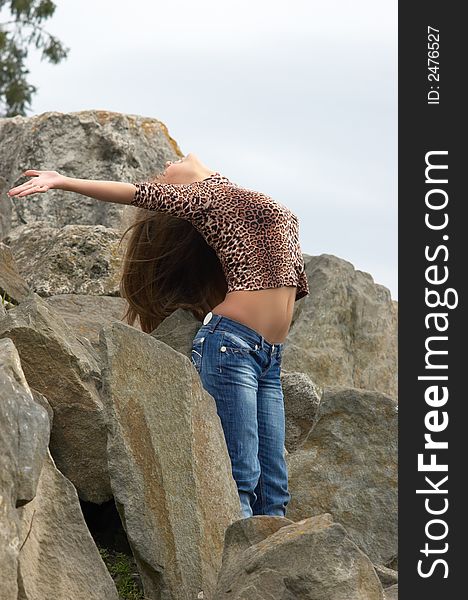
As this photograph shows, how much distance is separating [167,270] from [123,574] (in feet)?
5.87

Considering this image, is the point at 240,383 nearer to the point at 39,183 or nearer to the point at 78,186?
the point at 78,186

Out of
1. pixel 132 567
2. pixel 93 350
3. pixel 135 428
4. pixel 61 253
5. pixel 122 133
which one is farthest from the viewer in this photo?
pixel 122 133

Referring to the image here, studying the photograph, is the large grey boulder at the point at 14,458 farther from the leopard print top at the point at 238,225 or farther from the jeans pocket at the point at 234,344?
the leopard print top at the point at 238,225

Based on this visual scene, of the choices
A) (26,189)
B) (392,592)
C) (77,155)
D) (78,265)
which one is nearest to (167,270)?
(26,189)

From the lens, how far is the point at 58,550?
5.09 meters

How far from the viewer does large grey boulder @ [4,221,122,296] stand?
940 centimetres

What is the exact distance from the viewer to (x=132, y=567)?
19.5 feet

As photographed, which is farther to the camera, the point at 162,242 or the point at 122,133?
the point at 122,133

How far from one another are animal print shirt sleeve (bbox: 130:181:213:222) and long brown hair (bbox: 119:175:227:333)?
0.45 m

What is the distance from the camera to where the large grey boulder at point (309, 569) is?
4641 millimetres

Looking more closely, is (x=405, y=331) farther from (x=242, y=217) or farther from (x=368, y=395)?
(x=368, y=395)

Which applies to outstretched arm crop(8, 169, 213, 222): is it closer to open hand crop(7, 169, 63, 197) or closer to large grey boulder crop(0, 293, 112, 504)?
open hand crop(7, 169, 63, 197)

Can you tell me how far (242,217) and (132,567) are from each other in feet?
5.84

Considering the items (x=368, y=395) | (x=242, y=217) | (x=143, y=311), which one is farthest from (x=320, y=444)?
(x=242, y=217)
